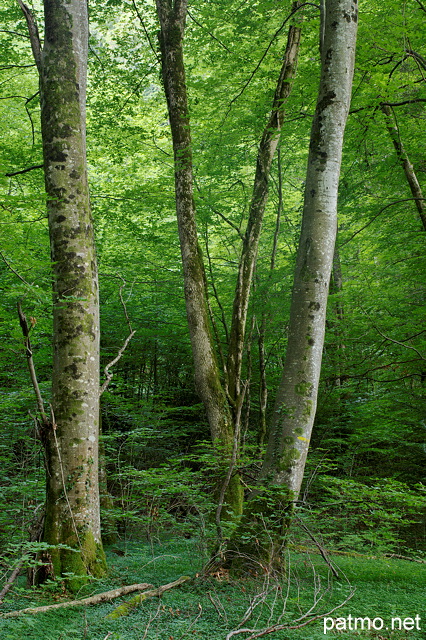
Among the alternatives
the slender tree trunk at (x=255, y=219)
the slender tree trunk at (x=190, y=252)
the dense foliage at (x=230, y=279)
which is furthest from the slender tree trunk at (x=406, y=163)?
the slender tree trunk at (x=190, y=252)

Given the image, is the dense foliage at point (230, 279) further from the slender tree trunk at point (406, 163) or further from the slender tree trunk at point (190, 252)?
the slender tree trunk at point (190, 252)

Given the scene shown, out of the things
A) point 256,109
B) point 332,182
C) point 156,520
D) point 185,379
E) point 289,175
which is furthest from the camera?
point 289,175

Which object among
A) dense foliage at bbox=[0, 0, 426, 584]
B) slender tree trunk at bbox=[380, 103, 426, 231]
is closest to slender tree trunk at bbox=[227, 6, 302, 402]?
dense foliage at bbox=[0, 0, 426, 584]

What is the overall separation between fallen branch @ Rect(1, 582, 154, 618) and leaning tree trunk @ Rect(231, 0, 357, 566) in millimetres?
881

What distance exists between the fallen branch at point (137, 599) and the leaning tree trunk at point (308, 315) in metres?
0.58

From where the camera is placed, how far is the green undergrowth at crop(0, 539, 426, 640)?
8.77 ft

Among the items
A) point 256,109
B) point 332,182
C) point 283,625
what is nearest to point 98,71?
point 256,109

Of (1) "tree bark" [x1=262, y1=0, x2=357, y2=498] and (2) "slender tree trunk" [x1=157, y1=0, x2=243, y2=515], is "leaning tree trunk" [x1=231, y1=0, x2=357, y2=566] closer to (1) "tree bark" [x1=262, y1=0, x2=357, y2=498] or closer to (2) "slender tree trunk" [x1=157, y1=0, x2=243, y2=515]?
(1) "tree bark" [x1=262, y1=0, x2=357, y2=498]

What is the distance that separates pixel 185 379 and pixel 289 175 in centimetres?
610

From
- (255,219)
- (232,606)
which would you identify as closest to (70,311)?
(232,606)

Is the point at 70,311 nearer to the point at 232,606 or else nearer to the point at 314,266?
the point at 314,266

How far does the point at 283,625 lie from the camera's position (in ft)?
8.77

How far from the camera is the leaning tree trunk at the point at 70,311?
3664 millimetres

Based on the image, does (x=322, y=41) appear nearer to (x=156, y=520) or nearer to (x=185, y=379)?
(x=156, y=520)
